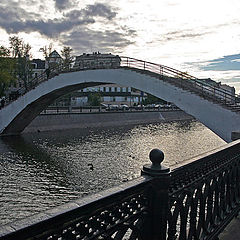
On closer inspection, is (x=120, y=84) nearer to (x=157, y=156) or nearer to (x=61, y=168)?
(x=61, y=168)

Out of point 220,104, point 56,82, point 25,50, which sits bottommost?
point 220,104

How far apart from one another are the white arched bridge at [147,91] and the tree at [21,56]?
925 inches

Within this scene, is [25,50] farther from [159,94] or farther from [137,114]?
[159,94]

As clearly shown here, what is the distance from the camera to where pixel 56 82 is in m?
22.1

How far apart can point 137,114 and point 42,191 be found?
3420 cm

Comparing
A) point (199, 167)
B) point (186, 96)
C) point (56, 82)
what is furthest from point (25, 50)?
point (199, 167)

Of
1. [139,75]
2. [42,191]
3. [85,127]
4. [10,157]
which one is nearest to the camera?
[42,191]

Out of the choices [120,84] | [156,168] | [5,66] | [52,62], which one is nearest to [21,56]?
[52,62]

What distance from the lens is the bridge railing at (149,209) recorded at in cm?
171

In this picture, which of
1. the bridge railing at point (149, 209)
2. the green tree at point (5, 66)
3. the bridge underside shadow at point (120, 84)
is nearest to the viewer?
the bridge railing at point (149, 209)

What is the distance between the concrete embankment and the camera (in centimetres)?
3041

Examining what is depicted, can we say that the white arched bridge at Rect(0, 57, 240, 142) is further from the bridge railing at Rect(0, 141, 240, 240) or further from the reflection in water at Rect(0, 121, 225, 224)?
the bridge railing at Rect(0, 141, 240, 240)

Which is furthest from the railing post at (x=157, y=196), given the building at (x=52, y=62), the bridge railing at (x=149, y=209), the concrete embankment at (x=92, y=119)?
the building at (x=52, y=62)

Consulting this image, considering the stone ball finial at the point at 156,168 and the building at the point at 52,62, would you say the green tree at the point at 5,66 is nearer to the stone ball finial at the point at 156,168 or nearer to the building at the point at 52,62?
the building at the point at 52,62
